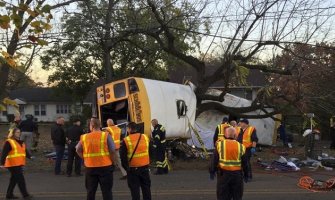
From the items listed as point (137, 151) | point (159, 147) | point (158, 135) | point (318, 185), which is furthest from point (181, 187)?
point (137, 151)

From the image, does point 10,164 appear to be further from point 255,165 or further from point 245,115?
point 245,115

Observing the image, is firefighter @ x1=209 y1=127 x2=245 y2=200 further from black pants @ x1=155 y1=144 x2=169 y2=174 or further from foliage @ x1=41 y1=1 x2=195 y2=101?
foliage @ x1=41 y1=1 x2=195 y2=101

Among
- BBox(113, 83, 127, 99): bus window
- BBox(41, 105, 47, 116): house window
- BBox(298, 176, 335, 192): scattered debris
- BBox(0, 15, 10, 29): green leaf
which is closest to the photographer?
BBox(0, 15, 10, 29): green leaf

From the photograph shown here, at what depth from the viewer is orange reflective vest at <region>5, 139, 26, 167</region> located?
11.0 meters

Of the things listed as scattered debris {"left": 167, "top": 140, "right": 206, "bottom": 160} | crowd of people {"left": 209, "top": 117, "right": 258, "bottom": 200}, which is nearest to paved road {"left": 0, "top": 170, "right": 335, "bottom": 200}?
crowd of people {"left": 209, "top": 117, "right": 258, "bottom": 200}

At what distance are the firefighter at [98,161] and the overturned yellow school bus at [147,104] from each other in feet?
24.1

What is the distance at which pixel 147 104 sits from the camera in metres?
16.5

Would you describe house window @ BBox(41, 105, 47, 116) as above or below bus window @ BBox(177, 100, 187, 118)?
above

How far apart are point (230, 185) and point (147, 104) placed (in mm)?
8068

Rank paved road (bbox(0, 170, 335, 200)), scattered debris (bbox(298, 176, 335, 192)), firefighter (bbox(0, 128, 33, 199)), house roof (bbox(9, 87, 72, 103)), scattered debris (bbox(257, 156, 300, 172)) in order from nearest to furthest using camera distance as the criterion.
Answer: firefighter (bbox(0, 128, 33, 199))
paved road (bbox(0, 170, 335, 200))
scattered debris (bbox(298, 176, 335, 192))
scattered debris (bbox(257, 156, 300, 172))
house roof (bbox(9, 87, 72, 103))

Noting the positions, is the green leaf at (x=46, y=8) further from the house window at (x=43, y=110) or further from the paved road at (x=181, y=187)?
the house window at (x=43, y=110)

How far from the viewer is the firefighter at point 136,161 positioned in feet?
30.1

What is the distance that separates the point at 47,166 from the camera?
17328mm

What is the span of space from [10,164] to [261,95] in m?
12.9
